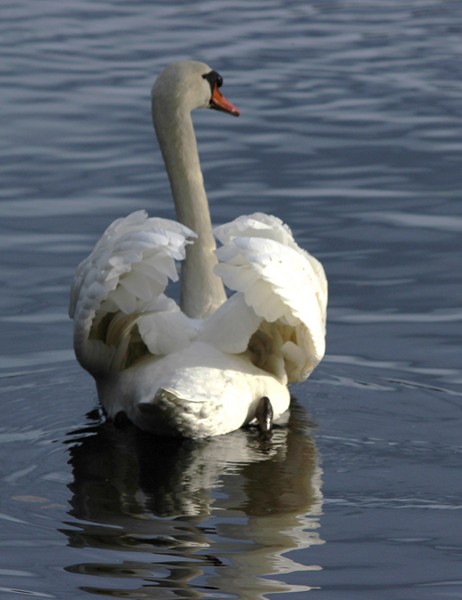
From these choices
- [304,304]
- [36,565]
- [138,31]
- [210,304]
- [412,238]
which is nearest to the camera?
[36,565]

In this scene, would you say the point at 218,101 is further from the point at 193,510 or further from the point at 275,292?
the point at 193,510

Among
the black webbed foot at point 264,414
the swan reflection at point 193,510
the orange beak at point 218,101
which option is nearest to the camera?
the swan reflection at point 193,510

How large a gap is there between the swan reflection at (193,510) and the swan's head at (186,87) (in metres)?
1.83

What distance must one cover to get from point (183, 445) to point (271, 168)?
16.5ft

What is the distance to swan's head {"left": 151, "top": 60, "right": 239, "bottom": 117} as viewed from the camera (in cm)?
873

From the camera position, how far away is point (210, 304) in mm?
8258

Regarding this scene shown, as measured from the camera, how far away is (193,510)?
6547 mm

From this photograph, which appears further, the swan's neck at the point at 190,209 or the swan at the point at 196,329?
the swan's neck at the point at 190,209

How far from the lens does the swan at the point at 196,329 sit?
7.13 m

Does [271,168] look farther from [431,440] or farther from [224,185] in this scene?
[431,440]

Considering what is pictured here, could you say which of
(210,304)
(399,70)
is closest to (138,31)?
(399,70)

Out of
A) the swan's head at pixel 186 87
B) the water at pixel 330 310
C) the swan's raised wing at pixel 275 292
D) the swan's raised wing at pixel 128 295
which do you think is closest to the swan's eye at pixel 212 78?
the swan's head at pixel 186 87

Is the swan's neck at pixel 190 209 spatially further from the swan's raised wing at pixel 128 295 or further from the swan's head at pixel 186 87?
the swan's raised wing at pixel 128 295

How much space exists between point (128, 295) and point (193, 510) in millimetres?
1196
